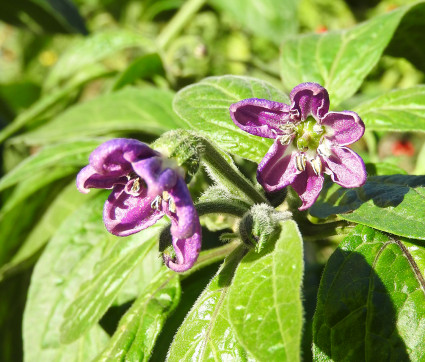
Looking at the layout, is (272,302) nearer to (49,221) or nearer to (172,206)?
(172,206)

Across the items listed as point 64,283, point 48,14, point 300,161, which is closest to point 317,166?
point 300,161

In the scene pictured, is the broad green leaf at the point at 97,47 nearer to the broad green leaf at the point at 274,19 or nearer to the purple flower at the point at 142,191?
the broad green leaf at the point at 274,19

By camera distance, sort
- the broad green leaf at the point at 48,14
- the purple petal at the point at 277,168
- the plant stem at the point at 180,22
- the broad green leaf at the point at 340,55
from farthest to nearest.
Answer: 1. the plant stem at the point at 180,22
2. the broad green leaf at the point at 48,14
3. the broad green leaf at the point at 340,55
4. the purple petal at the point at 277,168

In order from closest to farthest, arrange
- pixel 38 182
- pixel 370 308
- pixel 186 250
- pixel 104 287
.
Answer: pixel 186 250
pixel 370 308
pixel 104 287
pixel 38 182

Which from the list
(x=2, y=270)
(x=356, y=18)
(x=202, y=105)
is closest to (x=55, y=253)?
(x=2, y=270)

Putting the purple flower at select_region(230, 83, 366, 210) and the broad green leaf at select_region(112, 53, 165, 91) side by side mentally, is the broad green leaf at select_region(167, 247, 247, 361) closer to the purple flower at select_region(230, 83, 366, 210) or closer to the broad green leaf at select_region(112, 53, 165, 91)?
the purple flower at select_region(230, 83, 366, 210)

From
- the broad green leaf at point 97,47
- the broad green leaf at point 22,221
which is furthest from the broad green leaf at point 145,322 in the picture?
the broad green leaf at point 97,47

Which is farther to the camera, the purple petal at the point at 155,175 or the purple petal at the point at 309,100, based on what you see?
the purple petal at the point at 309,100

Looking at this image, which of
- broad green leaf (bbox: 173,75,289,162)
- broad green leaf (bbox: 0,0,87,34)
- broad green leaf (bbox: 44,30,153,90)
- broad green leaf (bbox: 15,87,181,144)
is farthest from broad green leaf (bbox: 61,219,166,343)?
broad green leaf (bbox: 0,0,87,34)
